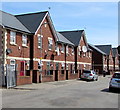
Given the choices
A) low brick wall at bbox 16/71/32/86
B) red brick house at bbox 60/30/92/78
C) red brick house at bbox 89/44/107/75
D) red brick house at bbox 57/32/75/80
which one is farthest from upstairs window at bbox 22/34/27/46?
red brick house at bbox 89/44/107/75

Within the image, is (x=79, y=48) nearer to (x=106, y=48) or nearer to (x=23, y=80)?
(x=23, y=80)

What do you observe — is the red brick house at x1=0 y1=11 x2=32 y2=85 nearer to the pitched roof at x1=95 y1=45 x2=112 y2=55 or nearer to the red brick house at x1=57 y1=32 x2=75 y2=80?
the red brick house at x1=57 y1=32 x2=75 y2=80

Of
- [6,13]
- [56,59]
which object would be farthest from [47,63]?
[6,13]

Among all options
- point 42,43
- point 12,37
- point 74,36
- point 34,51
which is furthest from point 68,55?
point 12,37

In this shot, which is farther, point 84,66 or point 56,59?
point 84,66

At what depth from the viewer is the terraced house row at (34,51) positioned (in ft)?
78.7

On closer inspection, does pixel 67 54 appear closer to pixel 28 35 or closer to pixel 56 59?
pixel 56 59

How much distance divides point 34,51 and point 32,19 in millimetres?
5158

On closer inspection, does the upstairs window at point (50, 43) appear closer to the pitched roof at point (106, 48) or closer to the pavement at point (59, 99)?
the pavement at point (59, 99)

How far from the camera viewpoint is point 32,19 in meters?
31.6

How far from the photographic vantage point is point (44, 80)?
2705 cm

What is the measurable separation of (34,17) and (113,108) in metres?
23.5

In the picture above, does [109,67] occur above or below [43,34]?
below

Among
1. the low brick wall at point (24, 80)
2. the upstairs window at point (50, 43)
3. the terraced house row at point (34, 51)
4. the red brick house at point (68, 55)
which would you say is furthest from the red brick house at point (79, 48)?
the low brick wall at point (24, 80)
